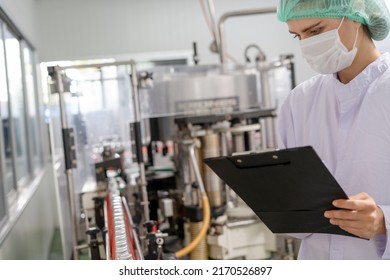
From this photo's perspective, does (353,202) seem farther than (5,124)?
No

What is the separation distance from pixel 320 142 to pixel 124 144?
1.54 metres

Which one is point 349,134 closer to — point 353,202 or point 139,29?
point 353,202

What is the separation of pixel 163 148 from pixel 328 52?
171 centimetres

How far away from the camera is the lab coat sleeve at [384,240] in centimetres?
99

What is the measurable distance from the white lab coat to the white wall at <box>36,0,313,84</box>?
3483mm

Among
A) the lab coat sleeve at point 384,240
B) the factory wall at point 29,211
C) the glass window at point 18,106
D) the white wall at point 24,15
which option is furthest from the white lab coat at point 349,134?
the glass window at point 18,106

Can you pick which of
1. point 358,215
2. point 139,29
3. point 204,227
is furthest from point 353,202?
point 139,29

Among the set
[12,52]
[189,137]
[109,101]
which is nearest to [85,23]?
[12,52]

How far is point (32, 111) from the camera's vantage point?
440 centimetres

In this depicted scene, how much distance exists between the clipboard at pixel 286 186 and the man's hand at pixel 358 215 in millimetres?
17

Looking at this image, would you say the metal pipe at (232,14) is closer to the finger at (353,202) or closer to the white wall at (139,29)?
the white wall at (139,29)

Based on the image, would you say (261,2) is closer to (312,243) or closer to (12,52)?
(12,52)

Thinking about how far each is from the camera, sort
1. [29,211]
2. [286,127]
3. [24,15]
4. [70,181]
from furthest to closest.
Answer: [24,15] → [29,211] → [70,181] → [286,127]

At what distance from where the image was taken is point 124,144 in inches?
102
